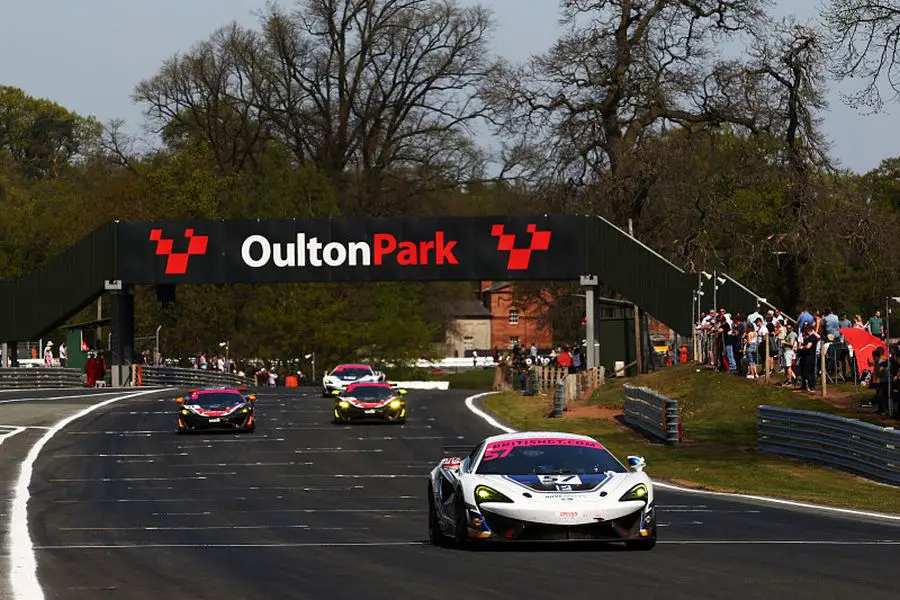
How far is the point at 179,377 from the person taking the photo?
3002 inches

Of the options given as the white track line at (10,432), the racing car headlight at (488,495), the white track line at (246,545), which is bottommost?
the white track line at (246,545)

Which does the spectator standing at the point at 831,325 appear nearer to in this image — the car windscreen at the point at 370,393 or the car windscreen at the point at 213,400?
the car windscreen at the point at 370,393

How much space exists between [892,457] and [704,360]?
21.9 meters

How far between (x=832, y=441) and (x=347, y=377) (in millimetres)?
28520

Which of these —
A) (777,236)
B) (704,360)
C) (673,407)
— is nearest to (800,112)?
(777,236)

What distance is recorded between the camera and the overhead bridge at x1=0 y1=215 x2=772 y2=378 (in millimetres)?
60000

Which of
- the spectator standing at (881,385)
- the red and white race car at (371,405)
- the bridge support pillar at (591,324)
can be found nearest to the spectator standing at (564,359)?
the bridge support pillar at (591,324)

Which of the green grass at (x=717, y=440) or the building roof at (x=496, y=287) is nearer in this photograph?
the green grass at (x=717, y=440)

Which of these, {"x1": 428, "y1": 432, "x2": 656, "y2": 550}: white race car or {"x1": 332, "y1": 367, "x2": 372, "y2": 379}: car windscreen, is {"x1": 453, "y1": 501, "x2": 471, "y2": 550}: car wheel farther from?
{"x1": 332, "y1": 367, "x2": 372, "y2": 379}: car windscreen

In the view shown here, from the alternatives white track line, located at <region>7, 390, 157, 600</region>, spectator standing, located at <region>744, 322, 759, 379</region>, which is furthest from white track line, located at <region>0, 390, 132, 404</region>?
spectator standing, located at <region>744, 322, 759, 379</region>

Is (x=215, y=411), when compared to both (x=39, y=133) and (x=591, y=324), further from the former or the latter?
(x=39, y=133)

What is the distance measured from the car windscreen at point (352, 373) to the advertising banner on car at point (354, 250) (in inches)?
198

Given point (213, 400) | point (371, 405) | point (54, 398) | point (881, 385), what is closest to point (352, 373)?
point (54, 398)

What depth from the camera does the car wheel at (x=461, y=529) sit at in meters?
16.0
